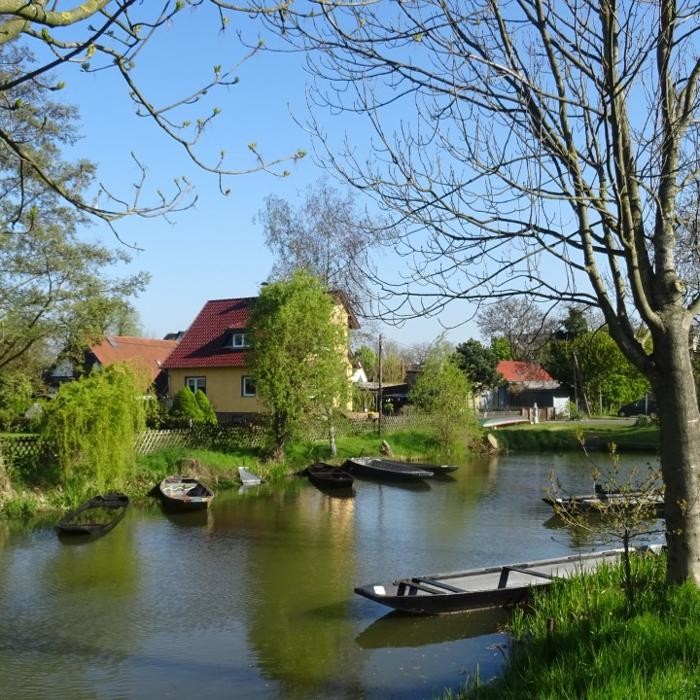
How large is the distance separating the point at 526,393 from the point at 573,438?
22.7m

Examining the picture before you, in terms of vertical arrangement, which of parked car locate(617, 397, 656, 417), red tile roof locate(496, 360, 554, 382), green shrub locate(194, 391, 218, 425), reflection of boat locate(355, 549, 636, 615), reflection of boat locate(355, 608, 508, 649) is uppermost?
red tile roof locate(496, 360, 554, 382)

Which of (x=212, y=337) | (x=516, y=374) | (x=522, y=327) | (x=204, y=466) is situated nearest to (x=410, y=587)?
(x=522, y=327)

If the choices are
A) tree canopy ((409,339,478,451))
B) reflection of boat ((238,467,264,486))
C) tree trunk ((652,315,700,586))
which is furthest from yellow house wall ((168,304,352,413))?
tree trunk ((652,315,700,586))

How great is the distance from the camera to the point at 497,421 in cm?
4688

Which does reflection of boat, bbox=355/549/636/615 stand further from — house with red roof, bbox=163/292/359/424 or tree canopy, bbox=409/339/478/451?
house with red roof, bbox=163/292/359/424

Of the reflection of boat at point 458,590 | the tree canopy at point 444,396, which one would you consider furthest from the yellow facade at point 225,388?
the reflection of boat at point 458,590

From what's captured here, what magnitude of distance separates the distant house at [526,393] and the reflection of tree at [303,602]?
139 feet

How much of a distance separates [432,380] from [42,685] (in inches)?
1009

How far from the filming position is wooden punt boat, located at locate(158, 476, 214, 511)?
62.8 feet

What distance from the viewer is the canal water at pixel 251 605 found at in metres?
8.59

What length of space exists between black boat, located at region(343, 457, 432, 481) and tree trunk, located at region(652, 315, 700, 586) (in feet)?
65.4

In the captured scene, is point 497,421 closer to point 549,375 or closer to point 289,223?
point 549,375

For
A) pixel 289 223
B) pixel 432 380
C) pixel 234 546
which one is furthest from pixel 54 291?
pixel 432 380

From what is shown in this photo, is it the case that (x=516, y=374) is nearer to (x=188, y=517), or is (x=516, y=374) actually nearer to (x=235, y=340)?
(x=235, y=340)
